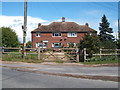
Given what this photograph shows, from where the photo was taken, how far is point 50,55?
19.5 metres

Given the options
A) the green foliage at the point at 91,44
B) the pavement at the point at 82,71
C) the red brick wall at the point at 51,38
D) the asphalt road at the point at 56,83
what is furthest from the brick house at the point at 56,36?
the asphalt road at the point at 56,83

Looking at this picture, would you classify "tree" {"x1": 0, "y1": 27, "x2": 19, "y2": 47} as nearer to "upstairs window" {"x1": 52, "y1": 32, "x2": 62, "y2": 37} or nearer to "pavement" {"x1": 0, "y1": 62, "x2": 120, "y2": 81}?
"upstairs window" {"x1": 52, "y1": 32, "x2": 62, "y2": 37}

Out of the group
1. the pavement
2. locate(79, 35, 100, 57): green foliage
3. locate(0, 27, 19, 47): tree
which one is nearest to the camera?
the pavement

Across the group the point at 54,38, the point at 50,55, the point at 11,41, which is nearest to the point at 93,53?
the point at 50,55

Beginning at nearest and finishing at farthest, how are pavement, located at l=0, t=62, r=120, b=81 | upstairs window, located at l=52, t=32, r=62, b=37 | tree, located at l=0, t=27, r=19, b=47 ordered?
pavement, located at l=0, t=62, r=120, b=81
tree, located at l=0, t=27, r=19, b=47
upstairs window, located at l=52, t=32, r=62, b=37

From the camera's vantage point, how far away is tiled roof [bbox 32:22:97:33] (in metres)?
48.3

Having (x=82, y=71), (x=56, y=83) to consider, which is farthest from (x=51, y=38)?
(x=56, y=83)

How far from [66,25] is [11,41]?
50.4 ft

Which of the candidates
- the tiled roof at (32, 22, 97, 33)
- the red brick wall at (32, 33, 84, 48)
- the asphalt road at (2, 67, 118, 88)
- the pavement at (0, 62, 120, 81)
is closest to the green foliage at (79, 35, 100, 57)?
the pavement at (0, 62, 120, 81)

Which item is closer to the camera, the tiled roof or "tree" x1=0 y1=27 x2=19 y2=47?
"tree" x1=0 y1=27 x2=19 y2=47

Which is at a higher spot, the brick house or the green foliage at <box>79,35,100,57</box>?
the brick house

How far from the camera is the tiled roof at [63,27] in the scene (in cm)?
4830

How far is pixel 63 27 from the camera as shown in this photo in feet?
162

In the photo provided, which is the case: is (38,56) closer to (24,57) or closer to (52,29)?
(24,57)
